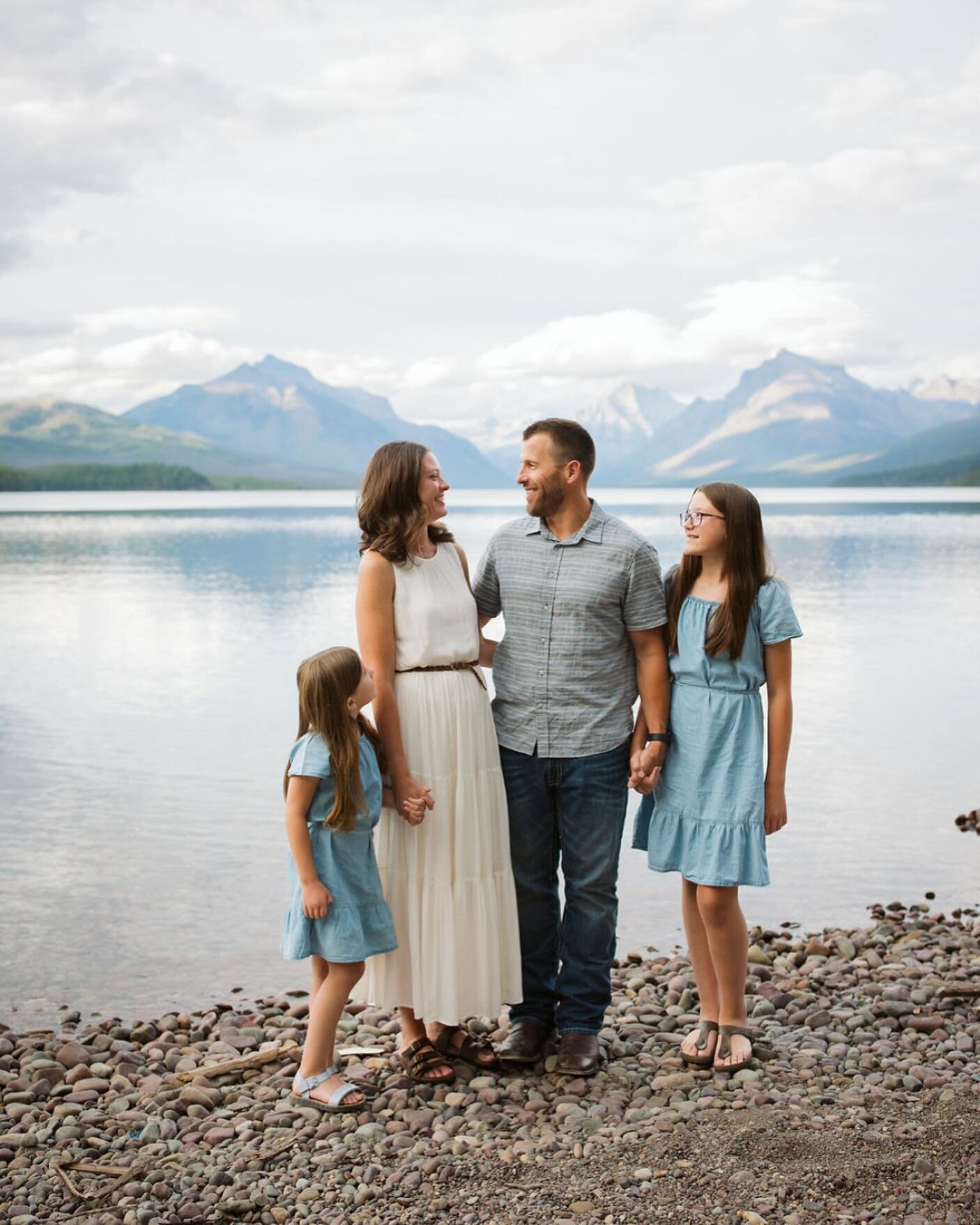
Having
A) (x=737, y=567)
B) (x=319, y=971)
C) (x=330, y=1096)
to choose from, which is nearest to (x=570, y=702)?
(x=737, y=567)

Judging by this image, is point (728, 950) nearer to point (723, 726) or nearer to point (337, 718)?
point (723, 726)

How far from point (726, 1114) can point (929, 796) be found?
7.94 metres

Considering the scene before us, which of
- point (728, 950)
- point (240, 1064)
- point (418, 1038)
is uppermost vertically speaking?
point (728, 950)

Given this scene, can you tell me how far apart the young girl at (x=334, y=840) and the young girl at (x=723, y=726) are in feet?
3.61

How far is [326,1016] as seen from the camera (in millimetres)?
4945

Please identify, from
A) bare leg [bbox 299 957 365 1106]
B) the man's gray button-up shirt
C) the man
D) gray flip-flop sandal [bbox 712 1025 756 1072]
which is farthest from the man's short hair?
gray flip-flop sandal [bbox 712 1025 756 1072]

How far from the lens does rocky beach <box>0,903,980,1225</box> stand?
4.08 m

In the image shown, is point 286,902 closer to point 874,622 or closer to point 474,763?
point 474,763

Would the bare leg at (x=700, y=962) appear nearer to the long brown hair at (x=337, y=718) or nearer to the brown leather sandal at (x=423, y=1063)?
the brown leather sandal at (x=423, y=1063)

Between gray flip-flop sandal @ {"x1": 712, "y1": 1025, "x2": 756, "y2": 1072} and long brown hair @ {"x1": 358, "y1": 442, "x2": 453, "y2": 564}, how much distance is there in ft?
7.67

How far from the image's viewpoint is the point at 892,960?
282 inches

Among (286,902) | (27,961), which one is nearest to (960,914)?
(286,902)

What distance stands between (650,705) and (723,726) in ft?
0.99

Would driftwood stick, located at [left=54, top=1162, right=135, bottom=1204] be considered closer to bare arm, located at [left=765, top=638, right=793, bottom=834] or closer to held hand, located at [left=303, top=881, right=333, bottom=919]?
held hand, located at [left=303, top=881, right=333, bottom=919]
